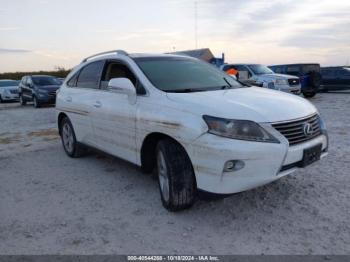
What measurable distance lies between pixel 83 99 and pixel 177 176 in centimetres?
251

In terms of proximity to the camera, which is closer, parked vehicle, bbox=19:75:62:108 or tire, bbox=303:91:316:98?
tire, bbox=303:91:316:98

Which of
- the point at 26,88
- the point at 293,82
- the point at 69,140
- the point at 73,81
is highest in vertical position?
the point at 73,81

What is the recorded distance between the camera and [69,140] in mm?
6242

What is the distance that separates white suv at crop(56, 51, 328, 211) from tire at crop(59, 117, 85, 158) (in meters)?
1.08

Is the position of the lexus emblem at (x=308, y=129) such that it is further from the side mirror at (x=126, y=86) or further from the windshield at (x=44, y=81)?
the windshield at (x=44, y=81)

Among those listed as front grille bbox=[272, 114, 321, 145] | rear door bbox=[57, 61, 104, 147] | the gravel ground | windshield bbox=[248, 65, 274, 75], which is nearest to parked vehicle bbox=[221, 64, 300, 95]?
windshield bbox=[248, 65, 274, 75]

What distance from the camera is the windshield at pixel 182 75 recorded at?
415cm

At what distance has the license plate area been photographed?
3.48 m

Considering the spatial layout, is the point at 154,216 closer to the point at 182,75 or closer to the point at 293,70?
the point at 182,75

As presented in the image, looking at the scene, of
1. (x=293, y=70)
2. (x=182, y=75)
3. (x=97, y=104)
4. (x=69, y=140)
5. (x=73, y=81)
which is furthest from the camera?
(x=293, y=70)

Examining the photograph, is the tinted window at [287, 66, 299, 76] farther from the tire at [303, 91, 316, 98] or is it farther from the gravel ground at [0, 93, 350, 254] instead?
the gravel ground at [0, 93, 350, 254]

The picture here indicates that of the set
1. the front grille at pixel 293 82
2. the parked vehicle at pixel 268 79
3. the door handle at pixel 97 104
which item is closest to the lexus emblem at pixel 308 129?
the door handle at pixel 97 104

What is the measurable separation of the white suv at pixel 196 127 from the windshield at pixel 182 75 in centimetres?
1

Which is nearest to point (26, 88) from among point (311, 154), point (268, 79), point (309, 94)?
point (268, 79)
